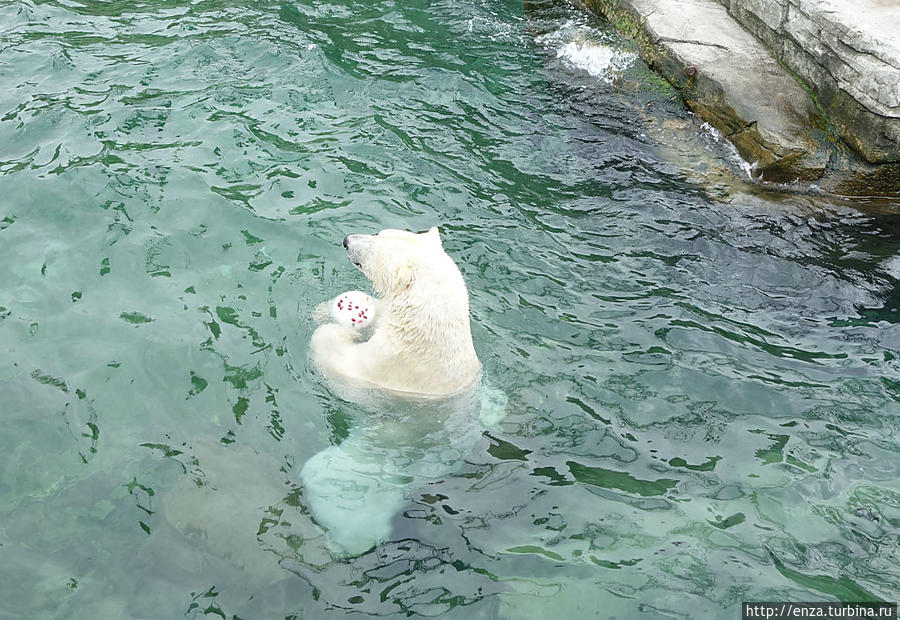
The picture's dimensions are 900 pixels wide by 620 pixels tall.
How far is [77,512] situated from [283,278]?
7.97 feet

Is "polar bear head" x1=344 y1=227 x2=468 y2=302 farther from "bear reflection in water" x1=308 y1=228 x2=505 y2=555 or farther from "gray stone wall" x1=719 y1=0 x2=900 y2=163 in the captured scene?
"gray stone wall" x1=719 y1=0 x2=900 y2=163

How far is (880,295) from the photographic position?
21.7 ft

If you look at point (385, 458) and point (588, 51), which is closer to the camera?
point (385, 458)

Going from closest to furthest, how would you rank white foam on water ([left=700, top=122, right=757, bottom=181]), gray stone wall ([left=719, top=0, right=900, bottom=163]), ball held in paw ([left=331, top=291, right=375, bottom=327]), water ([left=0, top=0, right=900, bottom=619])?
water ([left=0, top=0, right=900, bottom=619]) < ball held in paw ([left=331, top=291, right=375, bottom=327]) < gray stone wall ([left=719, top=0, right=900, bottom=163]) < white foam on water ([left=700, top=122, right=757, bottom=181])

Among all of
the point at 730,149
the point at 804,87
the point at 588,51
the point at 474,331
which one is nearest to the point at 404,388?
the point at 474,331

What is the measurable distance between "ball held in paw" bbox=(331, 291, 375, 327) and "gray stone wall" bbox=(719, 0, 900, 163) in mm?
5623

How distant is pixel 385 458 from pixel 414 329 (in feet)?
2.83

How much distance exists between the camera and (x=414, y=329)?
4859 millimetres

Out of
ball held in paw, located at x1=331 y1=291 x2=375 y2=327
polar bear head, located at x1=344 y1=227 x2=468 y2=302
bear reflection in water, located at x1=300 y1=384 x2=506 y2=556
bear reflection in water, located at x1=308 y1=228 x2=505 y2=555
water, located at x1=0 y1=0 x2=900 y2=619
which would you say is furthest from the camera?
ball held in paw, located at x1=331 y1=291 x2=375 y2=327

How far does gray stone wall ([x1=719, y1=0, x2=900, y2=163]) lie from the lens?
7.43m

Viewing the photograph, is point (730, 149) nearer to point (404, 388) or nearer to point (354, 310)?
point (354, 310)

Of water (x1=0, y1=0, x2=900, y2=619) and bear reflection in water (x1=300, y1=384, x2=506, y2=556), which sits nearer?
water (x1=0, y1=0, x2=900, y2=619)

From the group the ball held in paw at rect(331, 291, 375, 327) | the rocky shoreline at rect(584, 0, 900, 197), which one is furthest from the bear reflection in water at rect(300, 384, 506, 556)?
the rocky shoreline at rect(584, 0, 900, 197)

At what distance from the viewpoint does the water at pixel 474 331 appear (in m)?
4.22
